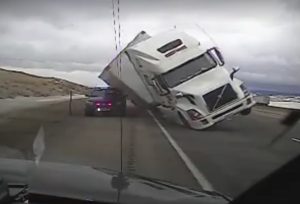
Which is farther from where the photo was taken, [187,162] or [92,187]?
[187,162]

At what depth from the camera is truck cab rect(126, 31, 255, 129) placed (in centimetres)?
301

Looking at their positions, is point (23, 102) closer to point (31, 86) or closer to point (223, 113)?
point (31, 86)

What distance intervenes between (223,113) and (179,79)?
35cm

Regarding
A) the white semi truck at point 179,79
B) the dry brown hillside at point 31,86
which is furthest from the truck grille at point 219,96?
the dry brown hillside at point 31,86

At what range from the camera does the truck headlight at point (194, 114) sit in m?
3.18

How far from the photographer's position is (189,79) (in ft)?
9.93

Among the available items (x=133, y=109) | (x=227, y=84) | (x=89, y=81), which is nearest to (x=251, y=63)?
(x=227, y=84)

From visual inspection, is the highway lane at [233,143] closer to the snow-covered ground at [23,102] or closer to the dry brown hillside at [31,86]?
the dry brown hillside at [31,86]

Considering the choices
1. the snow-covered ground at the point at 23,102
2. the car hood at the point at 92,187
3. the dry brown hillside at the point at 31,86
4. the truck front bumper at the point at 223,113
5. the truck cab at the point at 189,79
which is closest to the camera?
the car hood at the point at 92,187

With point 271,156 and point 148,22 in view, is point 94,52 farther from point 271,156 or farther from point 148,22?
point 271,156

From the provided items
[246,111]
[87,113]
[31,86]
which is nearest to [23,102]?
[31,86]

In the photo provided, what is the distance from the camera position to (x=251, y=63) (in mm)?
3107

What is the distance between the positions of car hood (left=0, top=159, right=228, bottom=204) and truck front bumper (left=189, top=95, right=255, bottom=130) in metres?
0.89

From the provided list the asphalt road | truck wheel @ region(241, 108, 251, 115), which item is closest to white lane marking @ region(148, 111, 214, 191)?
the asphalt road
